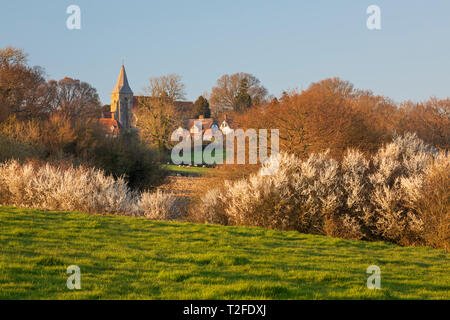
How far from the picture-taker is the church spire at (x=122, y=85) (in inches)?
3984

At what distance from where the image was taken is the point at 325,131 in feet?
73.6

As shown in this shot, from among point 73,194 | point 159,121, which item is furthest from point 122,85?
point 73,194

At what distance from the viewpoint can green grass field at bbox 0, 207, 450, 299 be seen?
248 inches

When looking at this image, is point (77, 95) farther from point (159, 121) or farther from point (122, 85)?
point (122, 85)

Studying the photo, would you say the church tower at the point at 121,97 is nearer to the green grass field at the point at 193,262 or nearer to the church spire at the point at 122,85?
the church spire at the point at 122,85

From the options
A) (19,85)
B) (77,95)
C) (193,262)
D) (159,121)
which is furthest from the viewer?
(77,95)

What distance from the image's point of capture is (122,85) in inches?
4008

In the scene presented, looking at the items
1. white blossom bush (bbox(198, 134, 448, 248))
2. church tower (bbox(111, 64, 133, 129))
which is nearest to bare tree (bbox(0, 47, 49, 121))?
white blossom bush (bbox(198, 134, 448, 248))

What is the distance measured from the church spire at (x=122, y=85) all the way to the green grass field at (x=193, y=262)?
9054 centimetres

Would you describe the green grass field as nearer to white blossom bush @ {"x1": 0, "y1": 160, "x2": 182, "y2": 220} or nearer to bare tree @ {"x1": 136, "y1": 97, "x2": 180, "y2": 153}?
white blossom bush @ {"x1": 0, "y1": 160, "x2": 182, "y2": 220}

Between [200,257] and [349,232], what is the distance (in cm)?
824

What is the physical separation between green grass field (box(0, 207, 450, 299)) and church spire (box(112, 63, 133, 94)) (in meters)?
90.5

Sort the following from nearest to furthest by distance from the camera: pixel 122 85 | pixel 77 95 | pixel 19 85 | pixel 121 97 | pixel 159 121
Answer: pixel 19 85 < pixel 159 121 < pixel 77 95 < pixel 121 97 < pixel 122 85

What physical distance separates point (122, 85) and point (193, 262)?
97.7 meters
